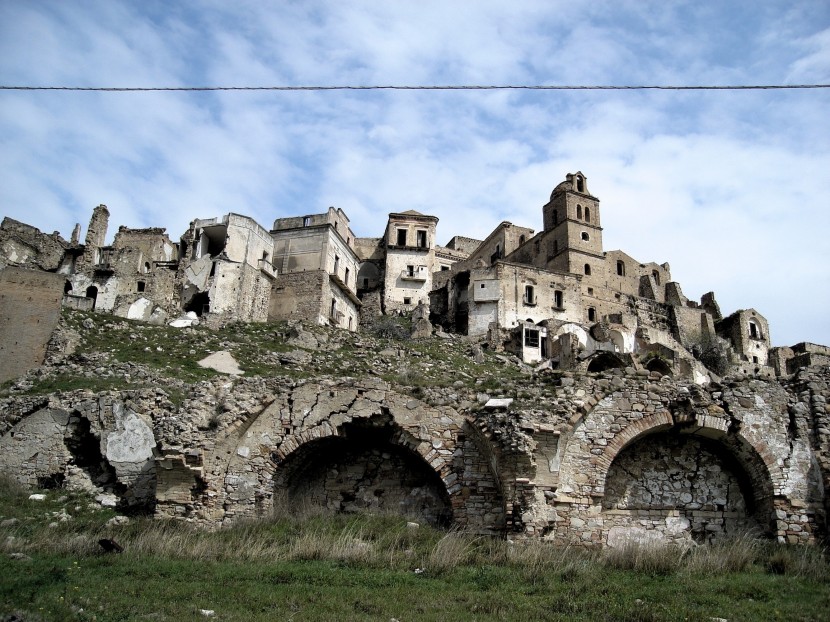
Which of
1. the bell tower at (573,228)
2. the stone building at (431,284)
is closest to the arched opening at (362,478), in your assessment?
the stone building at (431,284)

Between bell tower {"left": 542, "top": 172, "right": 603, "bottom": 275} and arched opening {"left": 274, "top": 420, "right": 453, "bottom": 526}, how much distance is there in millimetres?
44283

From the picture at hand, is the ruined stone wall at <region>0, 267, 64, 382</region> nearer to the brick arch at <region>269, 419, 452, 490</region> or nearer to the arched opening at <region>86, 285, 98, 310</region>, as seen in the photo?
the brick arch at <region>269, 419, 452, 490</region>

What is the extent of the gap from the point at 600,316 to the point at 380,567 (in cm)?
4627

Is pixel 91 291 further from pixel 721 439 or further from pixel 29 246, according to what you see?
pixel 721 439

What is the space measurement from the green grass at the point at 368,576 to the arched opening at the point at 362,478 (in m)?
1.19

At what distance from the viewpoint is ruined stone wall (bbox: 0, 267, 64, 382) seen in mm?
23594

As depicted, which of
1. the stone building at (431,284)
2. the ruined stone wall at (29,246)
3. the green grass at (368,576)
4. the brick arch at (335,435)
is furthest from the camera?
the ruined stone wall at (29,246)

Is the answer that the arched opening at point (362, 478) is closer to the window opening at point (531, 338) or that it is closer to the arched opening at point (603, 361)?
the arched opening at point (603, 361)

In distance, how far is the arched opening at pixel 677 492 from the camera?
46.2ft

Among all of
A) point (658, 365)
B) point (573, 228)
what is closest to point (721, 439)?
point (658, 365)

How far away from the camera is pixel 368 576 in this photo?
1034 cm

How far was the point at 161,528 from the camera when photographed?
12734 mm

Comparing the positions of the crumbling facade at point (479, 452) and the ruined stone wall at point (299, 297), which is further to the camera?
the ruined stone wall at point (299, 297)

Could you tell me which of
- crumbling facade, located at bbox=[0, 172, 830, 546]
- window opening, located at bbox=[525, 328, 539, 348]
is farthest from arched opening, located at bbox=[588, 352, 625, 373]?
crumbling facade, located at bbox=[0, 172, 830, 546]
